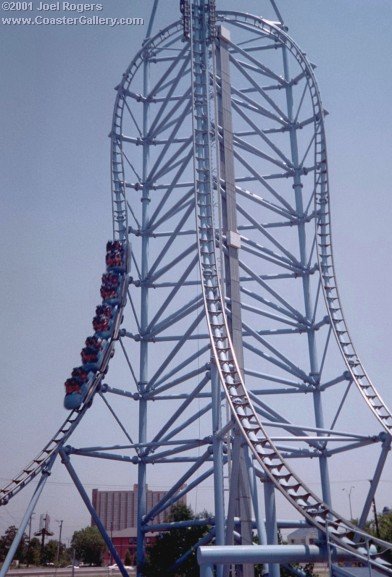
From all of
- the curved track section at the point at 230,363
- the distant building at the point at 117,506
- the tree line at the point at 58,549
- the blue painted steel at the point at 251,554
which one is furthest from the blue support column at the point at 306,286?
the distant building at the point at 117,506

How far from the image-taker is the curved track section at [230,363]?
1179 cm

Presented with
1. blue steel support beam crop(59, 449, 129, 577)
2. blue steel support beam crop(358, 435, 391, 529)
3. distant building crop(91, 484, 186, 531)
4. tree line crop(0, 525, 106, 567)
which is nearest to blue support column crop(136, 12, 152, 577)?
blue steel support beam crop(59, 449, 129, 577)

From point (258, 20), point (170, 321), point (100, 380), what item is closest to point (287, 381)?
point (170, 321)

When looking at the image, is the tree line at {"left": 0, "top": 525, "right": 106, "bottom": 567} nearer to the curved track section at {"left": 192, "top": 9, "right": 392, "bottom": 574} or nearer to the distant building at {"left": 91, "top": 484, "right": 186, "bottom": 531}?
the distant building at {"left": 91, "top": 484, "right": 186, "bottom": 531}

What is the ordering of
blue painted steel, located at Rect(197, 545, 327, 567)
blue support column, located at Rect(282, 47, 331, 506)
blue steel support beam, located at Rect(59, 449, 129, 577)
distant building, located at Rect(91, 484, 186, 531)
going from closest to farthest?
blue painted steel, located at Rect(197, 545, 327, 567) < blue steel support beam, located at Rect(59, 449, 129, 577) < blue support column, located at Rect(282, 47, 331, 506) < distant building, located at Rect(91, 484, 186, 531)

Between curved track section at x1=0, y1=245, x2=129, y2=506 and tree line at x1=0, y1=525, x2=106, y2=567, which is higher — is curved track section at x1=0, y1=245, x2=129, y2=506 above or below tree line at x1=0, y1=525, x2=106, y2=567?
above

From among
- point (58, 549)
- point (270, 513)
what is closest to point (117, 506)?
point (58, 549)

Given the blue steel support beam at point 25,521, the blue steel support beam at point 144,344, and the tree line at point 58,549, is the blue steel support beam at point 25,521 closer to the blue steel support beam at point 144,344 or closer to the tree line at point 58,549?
the blue steel support beam at point 144,344

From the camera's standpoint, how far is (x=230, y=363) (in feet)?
51.8

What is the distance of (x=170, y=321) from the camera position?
20.2 m

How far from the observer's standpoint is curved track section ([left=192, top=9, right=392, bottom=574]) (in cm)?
1179

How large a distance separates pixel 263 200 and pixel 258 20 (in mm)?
6273

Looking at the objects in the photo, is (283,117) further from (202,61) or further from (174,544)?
(174,544)

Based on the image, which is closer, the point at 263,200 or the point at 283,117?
the point at 263,200
